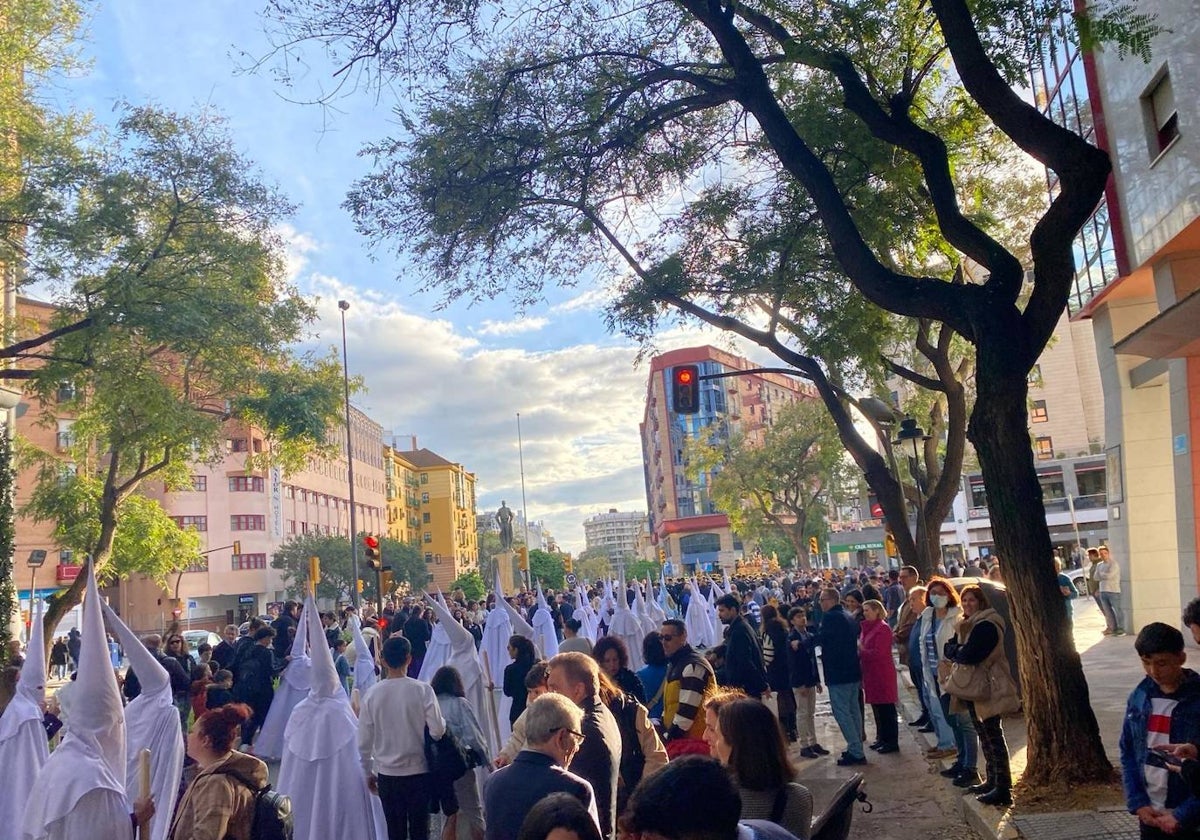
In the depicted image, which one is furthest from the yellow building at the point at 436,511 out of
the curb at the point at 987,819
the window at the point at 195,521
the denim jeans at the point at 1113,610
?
the curb at the point at 987,819

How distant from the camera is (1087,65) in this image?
18.1m

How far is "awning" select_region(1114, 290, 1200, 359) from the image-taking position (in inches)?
488

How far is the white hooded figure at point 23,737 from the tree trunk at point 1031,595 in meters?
6.73

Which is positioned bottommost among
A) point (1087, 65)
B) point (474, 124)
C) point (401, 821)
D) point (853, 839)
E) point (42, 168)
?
point (853, 839)

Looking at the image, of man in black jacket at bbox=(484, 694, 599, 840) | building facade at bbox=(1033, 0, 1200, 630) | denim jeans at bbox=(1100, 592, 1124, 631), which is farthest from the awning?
→ man in black jacket at bbox=(484, 694, 599, 840)

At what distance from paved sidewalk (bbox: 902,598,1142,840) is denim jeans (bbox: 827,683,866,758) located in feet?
3.23

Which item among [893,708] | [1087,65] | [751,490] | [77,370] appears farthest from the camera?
[751,490]

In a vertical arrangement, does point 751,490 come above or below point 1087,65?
below

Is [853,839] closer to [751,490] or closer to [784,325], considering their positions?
[784,325]

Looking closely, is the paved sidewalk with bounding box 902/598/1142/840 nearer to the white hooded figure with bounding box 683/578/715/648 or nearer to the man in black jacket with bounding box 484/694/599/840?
the man in black jacket with bounding box 484/694/599/840

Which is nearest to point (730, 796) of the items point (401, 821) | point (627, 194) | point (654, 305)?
point (401, 821)

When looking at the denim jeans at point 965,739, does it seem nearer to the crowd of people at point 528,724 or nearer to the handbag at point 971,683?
the crowd of people at point 528,724

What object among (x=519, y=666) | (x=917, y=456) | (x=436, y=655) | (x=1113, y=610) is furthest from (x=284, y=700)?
(x=1113, y=610)

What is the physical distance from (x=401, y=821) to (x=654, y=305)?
10.7 meters
